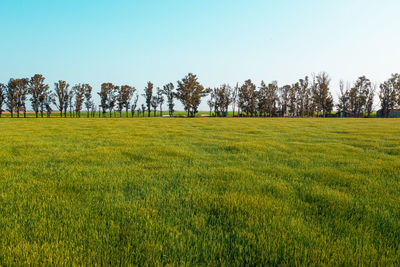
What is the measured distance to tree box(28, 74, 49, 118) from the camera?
73.0m

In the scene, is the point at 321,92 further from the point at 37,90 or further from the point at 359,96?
the point at 37,90

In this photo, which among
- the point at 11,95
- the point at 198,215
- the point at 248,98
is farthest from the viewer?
the point at 248,98

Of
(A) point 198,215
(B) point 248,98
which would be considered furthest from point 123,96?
(A) point 198,215

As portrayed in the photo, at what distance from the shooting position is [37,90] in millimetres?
74188

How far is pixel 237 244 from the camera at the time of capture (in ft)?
7.64

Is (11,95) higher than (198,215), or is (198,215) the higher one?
(11,95)

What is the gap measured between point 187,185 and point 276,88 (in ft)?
349

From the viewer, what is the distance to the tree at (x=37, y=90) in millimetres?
73000

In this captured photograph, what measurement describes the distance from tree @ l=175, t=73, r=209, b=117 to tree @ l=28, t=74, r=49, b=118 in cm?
4951

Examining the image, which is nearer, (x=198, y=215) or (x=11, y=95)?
(x=198, y=215)

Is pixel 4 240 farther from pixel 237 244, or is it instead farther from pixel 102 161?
pixel 102 161

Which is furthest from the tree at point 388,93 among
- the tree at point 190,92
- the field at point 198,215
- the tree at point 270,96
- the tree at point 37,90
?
the tree at point 37,90

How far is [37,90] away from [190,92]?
5678 centimetres

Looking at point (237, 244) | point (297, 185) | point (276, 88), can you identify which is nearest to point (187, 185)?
point (237, 244)
